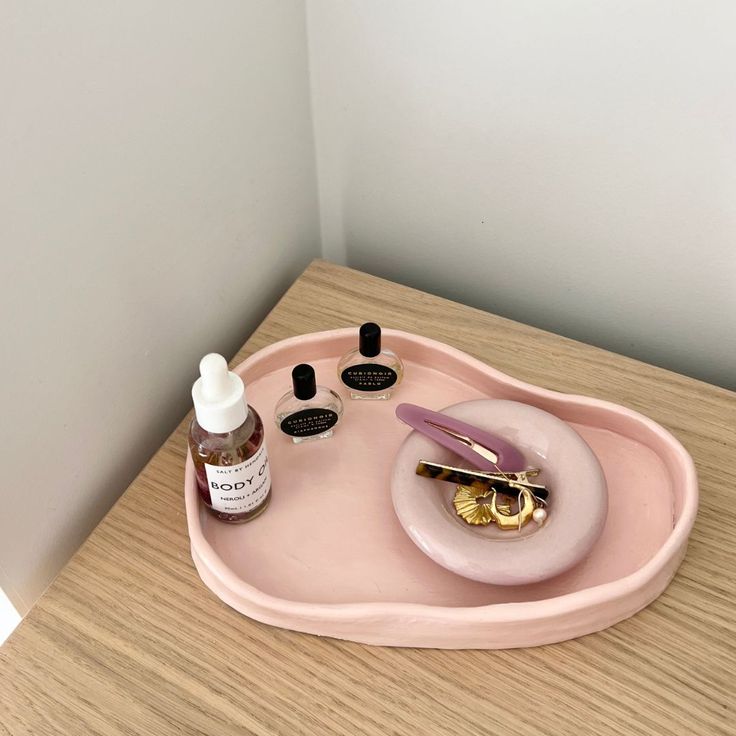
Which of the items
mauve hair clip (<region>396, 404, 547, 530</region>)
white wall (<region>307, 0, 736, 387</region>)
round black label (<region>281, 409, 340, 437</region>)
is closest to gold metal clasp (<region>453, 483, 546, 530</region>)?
mauve hair clip (<region>396, 404, 547, 530</region>)

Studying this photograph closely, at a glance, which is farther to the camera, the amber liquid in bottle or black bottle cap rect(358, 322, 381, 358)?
black bottle cap rect(358, 322, 381, 358)

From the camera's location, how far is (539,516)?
59 centimetres

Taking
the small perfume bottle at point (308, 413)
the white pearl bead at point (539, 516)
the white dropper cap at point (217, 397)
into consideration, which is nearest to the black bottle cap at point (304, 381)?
the small perfume bottle at point (308, 413)

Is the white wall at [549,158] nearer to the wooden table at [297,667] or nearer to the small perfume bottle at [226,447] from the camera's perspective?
the wooden table at [297,667]

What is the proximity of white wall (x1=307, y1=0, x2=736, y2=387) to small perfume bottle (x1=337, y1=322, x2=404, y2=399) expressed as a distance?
0.64ft

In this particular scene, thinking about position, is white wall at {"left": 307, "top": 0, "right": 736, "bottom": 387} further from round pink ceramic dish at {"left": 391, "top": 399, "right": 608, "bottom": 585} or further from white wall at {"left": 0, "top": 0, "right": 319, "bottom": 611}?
round pink ceramic dish at {"left": 391, "top": 399, "right": 608, "bottom": 585}

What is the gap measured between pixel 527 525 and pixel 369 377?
0.21 metres

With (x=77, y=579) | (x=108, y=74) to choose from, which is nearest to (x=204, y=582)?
(x=77, y=579)

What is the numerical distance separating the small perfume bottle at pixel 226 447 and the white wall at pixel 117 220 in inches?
4.2

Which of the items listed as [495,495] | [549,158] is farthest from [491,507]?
[549,158]

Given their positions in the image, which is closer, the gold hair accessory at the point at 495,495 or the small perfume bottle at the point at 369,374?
the gold hair accessory at the point at 495,495

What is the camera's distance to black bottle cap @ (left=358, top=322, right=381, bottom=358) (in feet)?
2.22

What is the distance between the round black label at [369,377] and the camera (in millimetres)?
710

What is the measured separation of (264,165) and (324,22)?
5.8 inches
